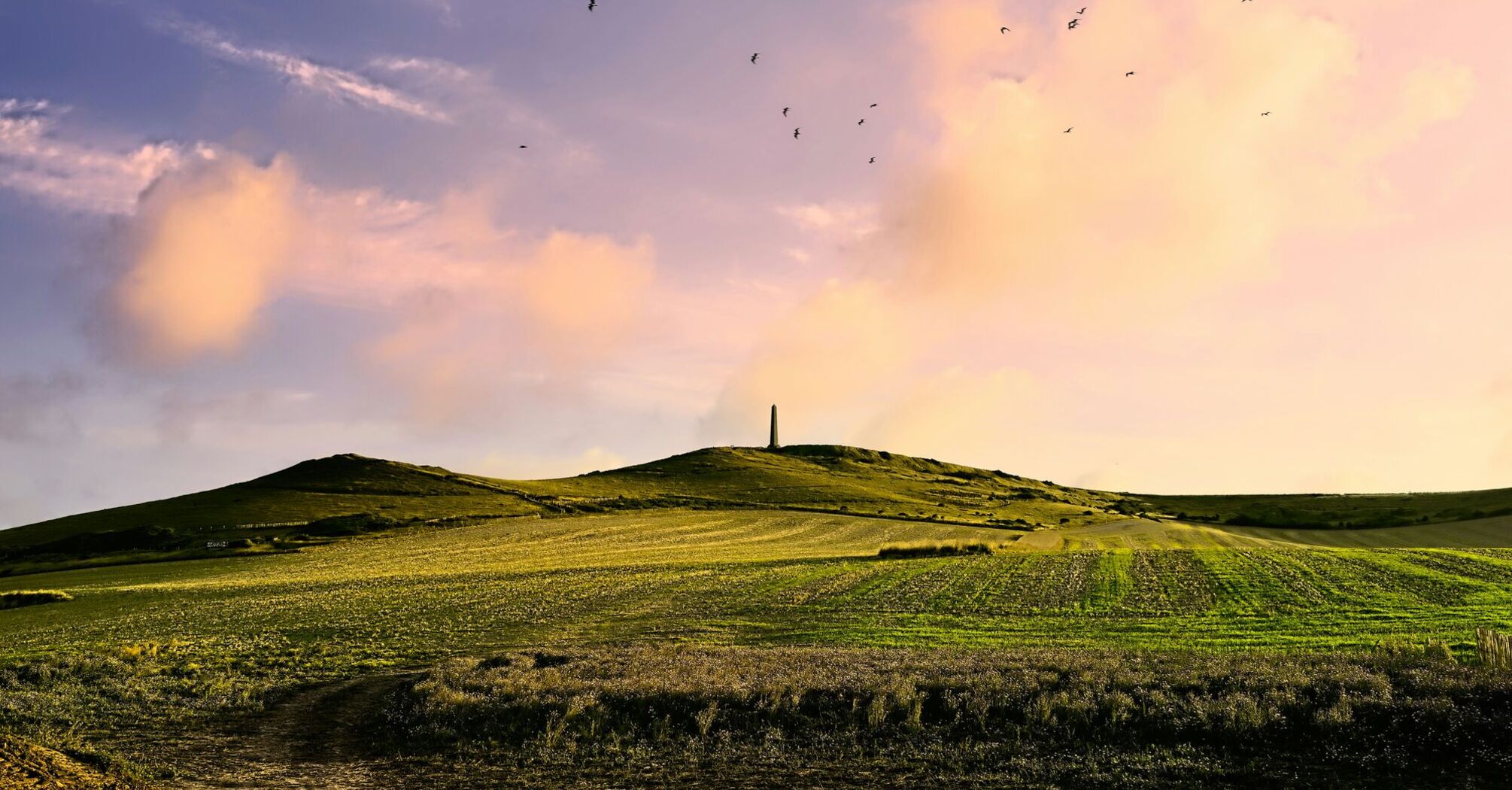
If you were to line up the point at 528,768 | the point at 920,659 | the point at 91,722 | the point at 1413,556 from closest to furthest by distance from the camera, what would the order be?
the point at 528,768 → the point at 91,722 → the point at 920,659 → the point at 1413,556

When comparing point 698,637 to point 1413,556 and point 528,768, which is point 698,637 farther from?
point 1413,556

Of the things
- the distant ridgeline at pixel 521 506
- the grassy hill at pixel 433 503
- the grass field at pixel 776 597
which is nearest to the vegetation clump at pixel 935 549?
the grass field at pixel 776 597

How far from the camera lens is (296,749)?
76.4 ft

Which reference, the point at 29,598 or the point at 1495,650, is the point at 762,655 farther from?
the point at 29,598

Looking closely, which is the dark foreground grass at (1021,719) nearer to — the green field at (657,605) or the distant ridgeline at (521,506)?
the green field at (657,605)

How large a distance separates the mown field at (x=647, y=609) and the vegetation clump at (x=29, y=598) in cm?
134

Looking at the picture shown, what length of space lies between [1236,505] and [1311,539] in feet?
275

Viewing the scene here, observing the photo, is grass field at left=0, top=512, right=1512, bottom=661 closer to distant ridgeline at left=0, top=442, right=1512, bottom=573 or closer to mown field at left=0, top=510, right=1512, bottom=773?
mown field at left=0, top=510, right=1512, bottom=773

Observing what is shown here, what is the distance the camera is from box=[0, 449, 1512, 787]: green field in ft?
98.6

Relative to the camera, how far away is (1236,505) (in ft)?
564

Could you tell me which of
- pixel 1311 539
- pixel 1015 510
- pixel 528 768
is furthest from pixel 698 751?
pixel 1015 510

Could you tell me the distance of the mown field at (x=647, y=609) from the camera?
3144 cm

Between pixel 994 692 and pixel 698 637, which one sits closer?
pixel 994 692

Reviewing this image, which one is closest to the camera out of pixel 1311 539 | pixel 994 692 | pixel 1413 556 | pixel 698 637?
pixel 994 692
